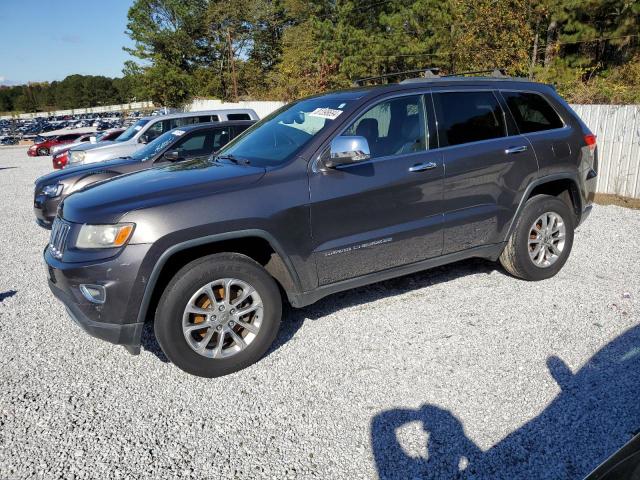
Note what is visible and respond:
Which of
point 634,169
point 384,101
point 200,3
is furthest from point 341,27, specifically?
point 200,3

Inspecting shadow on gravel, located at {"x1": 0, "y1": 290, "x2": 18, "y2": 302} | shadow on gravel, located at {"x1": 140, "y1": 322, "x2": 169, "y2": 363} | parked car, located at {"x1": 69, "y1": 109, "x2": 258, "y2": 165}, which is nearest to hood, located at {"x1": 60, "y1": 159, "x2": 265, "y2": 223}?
shadow on gravel, located at {"x1": 140, "y1": 322, "x2": 169, "y2": 363}

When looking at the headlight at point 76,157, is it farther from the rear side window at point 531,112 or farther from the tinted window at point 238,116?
the rear side window at point 531,112

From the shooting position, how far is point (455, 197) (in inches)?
163

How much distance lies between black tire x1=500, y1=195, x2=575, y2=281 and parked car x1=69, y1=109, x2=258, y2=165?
309 inches

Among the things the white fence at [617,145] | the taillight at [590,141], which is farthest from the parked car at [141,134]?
the taillight at [590,141]

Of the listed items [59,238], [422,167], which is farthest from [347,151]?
[59,238]

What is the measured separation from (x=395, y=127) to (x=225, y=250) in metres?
1.74

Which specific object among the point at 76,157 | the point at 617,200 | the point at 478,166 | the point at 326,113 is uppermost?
the point at 326,113

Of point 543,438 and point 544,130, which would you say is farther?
point 544,130

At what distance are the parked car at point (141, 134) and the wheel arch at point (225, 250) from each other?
8133 millimetres

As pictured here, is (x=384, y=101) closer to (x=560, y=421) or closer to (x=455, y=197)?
(x=455, y=197)

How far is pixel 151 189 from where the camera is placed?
330 centimetres

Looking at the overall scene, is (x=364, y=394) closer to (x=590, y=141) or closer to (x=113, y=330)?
(x=113, y=330)

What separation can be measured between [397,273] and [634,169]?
702cm
